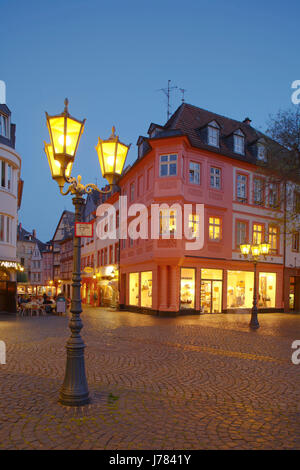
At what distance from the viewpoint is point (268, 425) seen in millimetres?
5262

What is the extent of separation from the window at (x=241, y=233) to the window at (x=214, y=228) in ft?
5.73

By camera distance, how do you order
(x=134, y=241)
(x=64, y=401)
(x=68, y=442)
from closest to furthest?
(x=68, y=442), (x=64, y=401), (x=134, y=241)

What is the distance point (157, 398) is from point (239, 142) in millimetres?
Answer: 23697

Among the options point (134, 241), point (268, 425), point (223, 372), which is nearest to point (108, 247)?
point (134, 241)

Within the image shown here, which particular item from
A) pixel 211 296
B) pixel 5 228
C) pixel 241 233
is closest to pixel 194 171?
pixel 241 233

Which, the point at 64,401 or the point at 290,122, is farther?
the point at 290,122

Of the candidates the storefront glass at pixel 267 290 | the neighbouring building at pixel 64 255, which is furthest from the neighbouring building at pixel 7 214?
the neighbouring building at pixel 64 255

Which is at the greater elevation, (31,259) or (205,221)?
(205,221)

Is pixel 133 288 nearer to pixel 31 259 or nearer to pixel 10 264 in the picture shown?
pixel 10 264

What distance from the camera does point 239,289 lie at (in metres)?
26.4

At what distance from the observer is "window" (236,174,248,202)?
26562 millimetres

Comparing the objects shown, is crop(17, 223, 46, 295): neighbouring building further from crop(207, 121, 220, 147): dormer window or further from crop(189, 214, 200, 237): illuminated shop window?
crop(207, 121, 220, 147): dormer window

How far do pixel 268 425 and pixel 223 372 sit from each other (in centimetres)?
311
